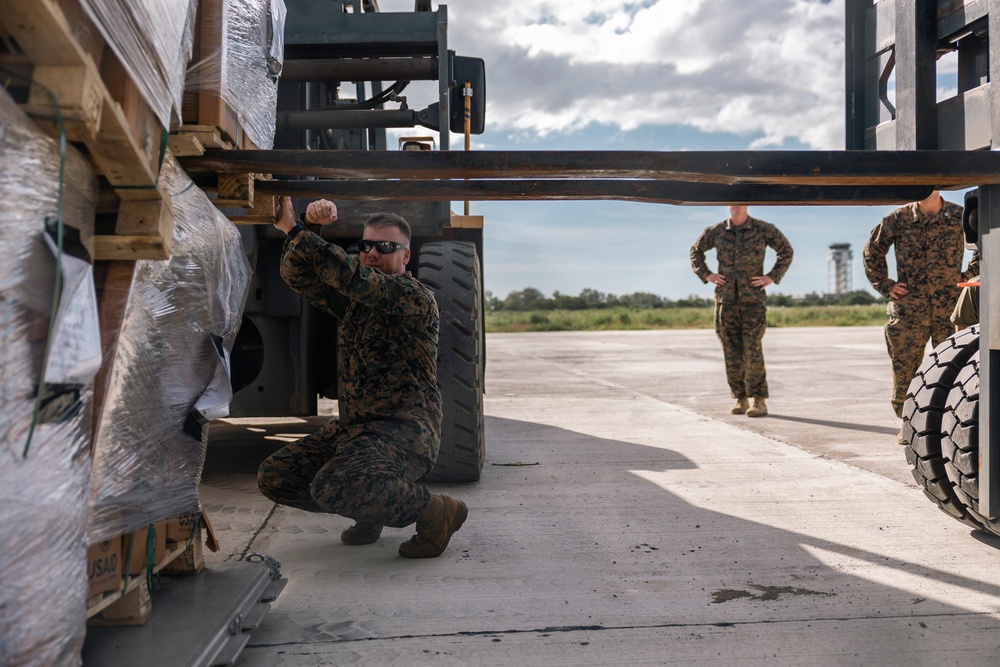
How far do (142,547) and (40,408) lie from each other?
2.62ft

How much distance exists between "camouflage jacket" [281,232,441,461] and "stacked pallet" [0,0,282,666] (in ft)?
2.24

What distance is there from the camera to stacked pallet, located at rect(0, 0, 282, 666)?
1.49 metres

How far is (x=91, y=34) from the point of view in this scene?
1602 mm

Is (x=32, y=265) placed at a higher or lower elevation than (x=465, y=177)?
lower

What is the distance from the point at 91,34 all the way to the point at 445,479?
10.7 ft

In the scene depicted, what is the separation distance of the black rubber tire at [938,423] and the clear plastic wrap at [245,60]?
272cm

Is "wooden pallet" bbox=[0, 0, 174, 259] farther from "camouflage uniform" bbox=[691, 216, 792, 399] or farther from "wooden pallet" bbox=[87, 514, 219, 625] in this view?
"camouflage uniform" bbox=[691, 216, 792, 399]

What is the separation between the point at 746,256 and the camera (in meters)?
7.49

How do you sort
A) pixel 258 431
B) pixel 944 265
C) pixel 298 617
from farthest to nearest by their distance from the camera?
1. pixel 258 431
2. pixel 944 265
3. pixel 298 617

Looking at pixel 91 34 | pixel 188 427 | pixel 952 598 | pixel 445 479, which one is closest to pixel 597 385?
pixel 445 479

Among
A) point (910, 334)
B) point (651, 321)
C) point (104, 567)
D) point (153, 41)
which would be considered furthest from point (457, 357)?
point (651, 321)

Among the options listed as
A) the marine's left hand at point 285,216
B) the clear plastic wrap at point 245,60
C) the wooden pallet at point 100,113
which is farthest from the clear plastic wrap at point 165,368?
the marine's left hand at point 285,216

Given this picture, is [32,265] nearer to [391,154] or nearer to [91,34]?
[91,34]

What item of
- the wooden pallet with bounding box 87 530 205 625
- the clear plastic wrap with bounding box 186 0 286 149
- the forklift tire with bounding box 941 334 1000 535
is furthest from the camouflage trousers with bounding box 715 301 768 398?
the wooden pallet with bounding box 87 530 205 625
